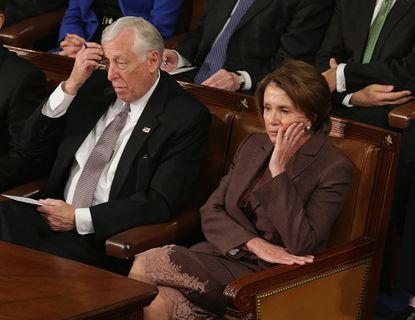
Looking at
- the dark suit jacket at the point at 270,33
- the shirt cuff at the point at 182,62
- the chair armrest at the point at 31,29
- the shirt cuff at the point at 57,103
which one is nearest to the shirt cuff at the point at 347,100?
the dark suit jacket at the point at 270,33

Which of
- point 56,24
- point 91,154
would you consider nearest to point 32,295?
point 91,154

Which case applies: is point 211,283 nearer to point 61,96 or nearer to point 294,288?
point 294,288

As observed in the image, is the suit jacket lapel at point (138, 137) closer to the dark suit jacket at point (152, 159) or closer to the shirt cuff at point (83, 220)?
the dark suit jacket at point (152, 159)

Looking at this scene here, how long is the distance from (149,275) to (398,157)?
0.81 metres

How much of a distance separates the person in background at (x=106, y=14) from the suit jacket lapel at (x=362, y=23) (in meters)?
0.87

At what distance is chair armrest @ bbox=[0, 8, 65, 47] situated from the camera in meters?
4.46

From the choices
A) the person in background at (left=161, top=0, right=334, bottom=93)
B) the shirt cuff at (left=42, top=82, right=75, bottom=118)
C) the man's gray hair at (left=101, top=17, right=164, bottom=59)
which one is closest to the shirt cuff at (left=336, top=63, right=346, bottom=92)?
the person in background at (left=161, top=0, right=334, bottom=93)

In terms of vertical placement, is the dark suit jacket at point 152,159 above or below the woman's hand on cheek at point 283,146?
below

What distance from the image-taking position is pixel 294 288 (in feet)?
9.34

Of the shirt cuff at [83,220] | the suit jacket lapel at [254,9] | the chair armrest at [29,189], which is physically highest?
the suit jacket lapel at [254,9]

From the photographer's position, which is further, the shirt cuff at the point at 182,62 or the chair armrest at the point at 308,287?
the shirt cuff at the point at 182,62

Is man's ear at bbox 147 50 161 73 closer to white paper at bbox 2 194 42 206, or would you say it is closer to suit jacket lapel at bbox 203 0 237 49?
white paper at bbox 2 194 42 206

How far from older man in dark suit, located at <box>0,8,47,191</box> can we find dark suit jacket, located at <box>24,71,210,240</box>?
0.53 feet

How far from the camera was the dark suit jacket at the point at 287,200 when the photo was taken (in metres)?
2.87
